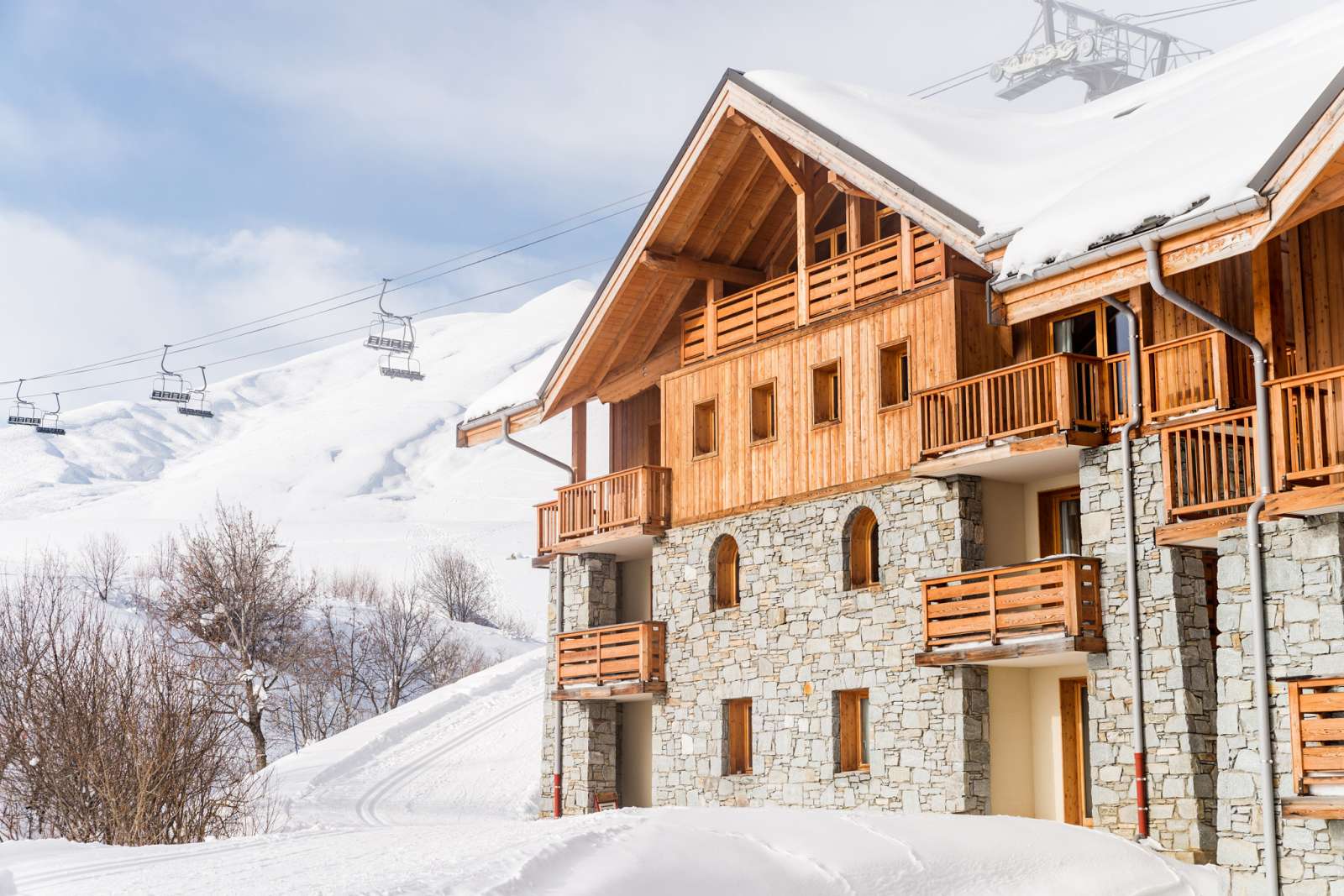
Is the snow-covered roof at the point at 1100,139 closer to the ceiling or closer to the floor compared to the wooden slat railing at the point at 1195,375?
closer to the ceiling

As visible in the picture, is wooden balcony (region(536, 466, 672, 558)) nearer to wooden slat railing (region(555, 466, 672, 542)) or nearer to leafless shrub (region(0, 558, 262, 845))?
wooden slat railing (region(555, 466, 672, 542))

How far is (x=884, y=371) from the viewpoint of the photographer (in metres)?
23.7

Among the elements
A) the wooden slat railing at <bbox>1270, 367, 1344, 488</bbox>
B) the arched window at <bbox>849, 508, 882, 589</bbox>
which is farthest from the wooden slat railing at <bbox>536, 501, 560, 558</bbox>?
the wooden slat railing at <bbox>1270, 367, 1344, 488</bbox>

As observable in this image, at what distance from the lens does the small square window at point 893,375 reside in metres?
23.5

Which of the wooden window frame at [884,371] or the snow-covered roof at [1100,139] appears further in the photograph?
the wooden window frame at [884,371]

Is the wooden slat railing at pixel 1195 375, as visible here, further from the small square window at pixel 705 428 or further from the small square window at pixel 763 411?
the small square window at pixel 705 428

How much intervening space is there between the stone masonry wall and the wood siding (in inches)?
16.7

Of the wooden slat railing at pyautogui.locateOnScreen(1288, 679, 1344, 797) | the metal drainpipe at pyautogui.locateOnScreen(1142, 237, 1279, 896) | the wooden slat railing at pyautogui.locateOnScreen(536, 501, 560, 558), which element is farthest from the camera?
the wooden slat railing at pyautogui.locateOnScreen(536, 501, 560, 558)

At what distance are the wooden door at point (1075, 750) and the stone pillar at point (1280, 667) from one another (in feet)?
13.5

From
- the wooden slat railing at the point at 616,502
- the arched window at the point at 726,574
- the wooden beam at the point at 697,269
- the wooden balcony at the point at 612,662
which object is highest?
the wooden beam at the point at 697,269

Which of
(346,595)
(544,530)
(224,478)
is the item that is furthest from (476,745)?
(224,478)

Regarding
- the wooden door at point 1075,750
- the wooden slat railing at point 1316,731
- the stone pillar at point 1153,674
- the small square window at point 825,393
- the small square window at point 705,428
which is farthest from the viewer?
the small square window at point 705,428

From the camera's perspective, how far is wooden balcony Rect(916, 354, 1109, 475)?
2014 cm

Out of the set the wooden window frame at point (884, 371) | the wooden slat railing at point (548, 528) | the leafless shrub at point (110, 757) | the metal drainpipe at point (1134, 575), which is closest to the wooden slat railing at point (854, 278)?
the wooden window frame at point (884, 371)
